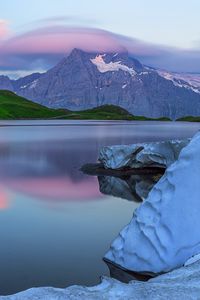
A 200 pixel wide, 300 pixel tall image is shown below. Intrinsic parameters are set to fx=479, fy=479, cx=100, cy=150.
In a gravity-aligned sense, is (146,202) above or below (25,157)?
above

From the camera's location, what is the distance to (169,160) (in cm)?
3400

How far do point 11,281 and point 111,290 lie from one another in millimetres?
4511

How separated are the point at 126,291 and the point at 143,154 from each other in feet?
84.7

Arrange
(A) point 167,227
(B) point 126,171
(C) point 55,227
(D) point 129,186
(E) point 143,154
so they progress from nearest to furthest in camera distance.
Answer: (A) point 167,227
(C) point 55,227
(D) point 129,186
(E) point 143,154
(B) point 126,171

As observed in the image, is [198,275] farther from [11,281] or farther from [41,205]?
[41,205]

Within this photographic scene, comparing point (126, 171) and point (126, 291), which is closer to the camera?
point (126, 291)

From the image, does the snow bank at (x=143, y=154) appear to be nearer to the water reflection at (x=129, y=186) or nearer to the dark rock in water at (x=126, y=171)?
the dark rock in water at (x=126, y=171)

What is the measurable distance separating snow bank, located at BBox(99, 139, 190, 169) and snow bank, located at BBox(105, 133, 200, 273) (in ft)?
57.9

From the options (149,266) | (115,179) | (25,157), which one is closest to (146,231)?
(149,266)

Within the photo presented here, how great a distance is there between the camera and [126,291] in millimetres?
9570

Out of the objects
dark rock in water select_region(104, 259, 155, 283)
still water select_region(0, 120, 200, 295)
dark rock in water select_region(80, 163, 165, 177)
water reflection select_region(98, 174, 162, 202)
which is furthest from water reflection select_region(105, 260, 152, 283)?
dark rock in water select_region(80, 163, 165, 177)

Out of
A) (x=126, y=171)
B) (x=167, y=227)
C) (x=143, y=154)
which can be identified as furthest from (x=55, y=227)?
(x=126, y=171)

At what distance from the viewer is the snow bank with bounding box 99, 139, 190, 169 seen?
33.6 m

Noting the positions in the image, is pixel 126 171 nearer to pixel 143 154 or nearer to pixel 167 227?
pixel 143 154
